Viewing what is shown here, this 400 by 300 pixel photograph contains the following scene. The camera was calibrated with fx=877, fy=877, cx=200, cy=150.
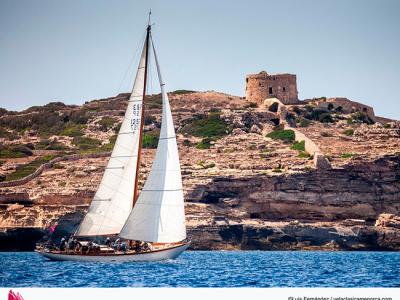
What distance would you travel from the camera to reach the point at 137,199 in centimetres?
2469

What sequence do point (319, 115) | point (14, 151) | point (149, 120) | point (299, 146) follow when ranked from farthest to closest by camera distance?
point (319, 115), point (149, 120), point (299, 146), point (14, 151)

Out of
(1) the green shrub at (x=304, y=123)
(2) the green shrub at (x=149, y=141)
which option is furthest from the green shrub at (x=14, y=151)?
(1) the green shrub at (x=304, y=123)

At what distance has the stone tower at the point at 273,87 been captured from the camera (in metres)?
59.4

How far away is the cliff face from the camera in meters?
37.1

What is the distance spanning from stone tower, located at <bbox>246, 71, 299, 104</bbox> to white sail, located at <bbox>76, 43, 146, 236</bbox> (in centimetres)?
3450

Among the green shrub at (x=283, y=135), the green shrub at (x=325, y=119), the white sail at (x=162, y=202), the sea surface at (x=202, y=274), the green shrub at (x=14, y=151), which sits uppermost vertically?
the green shrub at (x=325, y=119)

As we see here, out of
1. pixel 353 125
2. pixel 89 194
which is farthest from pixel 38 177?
pixel 353 125

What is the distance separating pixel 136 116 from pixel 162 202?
278cm

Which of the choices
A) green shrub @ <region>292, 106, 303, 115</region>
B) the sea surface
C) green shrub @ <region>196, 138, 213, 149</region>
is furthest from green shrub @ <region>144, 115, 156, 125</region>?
the sea surface

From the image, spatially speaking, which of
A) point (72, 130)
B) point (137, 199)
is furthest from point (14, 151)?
point (137, 199)

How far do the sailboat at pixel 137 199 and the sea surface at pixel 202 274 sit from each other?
24.3 inches

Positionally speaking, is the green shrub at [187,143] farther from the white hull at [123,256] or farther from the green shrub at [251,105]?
the white hull at [123,256]

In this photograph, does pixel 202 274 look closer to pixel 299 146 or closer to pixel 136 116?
pixel 136 116

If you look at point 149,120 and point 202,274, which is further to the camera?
point 149,120
